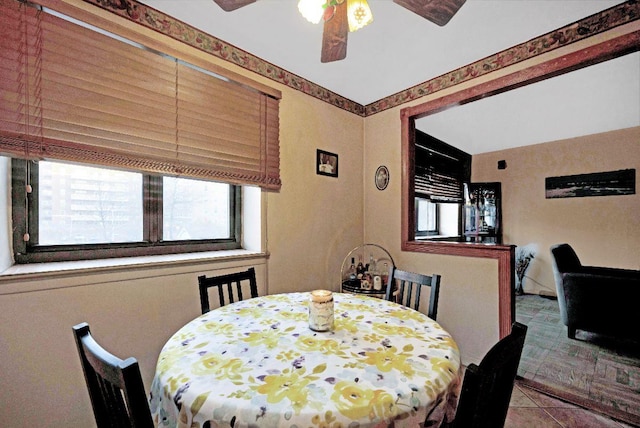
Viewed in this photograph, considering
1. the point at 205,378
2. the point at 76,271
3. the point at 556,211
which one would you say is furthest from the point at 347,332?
the point at 556,211

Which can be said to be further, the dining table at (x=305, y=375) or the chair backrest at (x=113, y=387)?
the dining table at (x=305, y=375)

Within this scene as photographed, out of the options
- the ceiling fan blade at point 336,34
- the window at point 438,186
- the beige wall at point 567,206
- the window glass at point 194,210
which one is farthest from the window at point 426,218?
the ceiling fan blade at point 336,34

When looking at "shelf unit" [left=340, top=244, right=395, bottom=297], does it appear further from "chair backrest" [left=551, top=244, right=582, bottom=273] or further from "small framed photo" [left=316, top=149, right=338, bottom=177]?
"chair backrest" [left=551, top=244, right=582, bottom=273]

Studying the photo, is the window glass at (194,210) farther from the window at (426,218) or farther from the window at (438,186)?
the window at (426,218)

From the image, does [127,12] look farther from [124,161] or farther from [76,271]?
[76,271]

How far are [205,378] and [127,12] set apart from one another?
Result: 2027mm

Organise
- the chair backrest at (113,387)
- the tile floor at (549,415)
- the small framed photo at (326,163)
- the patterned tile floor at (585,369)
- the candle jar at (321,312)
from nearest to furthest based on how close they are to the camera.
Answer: the chair backrest at (113,387)
the candle jar at (321,312)
the tile floor at (549,415)
the patterned tile floor at (585,369)
the small framed photo at (326,163)

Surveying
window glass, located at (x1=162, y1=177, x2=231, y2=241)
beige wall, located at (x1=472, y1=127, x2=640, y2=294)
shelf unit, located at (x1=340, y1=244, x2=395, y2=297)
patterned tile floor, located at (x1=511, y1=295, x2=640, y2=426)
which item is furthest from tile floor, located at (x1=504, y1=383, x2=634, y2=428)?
beige wall, located at (x1=472, y1=127, x2=640, y2=294)

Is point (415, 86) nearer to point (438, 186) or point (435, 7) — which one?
point (435, 7)

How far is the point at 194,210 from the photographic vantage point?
2.17 m

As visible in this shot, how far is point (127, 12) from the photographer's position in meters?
1.66

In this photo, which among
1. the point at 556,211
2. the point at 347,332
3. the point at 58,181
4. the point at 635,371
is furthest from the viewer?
the point at 556,211

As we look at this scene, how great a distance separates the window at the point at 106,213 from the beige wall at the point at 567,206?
498cm

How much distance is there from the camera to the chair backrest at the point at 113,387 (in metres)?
0.55
